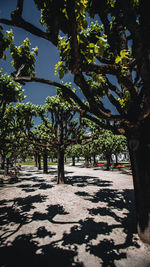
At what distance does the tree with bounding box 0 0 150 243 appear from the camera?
2.51 metres

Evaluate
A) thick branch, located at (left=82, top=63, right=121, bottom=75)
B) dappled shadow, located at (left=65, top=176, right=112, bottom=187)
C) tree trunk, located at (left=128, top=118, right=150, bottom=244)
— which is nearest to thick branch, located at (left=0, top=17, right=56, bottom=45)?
thick branch, located at (left=82, top=63, right=121, bottom=75)

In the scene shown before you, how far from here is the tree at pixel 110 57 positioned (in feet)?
8.23

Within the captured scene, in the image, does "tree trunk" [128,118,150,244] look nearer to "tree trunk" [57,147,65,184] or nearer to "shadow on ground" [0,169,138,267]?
"shadow on ground" [0,169,138,267]

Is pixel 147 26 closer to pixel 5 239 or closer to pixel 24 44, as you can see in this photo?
pixel 24 44

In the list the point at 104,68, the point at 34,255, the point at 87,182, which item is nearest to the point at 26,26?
the point at 104,68

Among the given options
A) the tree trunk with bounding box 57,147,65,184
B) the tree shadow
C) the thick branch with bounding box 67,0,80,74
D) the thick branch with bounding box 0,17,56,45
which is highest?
the thick branch with bounding box 0,17,56,45

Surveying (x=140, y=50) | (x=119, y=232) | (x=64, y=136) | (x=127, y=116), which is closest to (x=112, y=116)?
(x=127, y=116)

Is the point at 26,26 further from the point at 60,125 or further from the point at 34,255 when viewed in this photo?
the point at 60,125

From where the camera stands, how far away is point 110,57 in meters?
4.64

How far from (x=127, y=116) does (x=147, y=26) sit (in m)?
2.27

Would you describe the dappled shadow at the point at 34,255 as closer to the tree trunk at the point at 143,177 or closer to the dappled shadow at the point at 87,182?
the tree trunk at the point at 143,177

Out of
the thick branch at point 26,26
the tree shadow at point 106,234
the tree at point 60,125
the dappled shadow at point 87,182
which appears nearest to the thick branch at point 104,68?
the thick branch at point 26,26

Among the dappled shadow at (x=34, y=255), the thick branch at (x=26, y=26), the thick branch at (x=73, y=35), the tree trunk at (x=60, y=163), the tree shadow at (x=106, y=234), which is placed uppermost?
the thick branch at (x=26, y=26)

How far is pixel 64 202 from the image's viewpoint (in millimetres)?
9055
